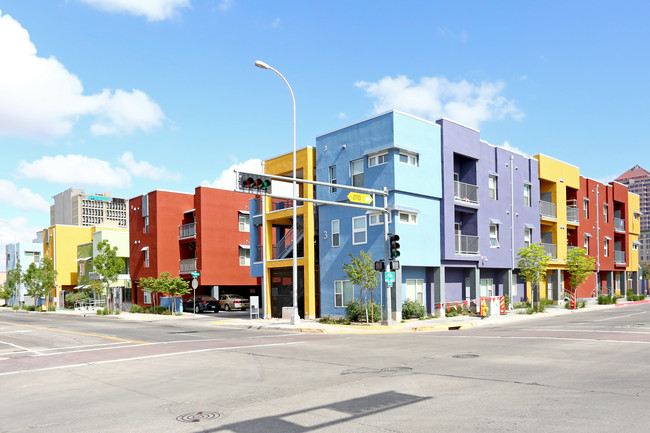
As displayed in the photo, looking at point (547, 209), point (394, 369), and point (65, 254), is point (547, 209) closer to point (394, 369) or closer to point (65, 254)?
point (394, 369)

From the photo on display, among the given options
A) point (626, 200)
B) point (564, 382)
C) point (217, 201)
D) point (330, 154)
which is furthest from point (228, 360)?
point (626, 200)

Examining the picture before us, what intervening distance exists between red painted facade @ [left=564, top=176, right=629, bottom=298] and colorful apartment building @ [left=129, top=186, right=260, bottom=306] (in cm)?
2991

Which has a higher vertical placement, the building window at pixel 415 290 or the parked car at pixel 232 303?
the building window at pixel 415 290

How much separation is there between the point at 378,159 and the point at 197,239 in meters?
24.4

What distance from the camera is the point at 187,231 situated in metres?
53.3

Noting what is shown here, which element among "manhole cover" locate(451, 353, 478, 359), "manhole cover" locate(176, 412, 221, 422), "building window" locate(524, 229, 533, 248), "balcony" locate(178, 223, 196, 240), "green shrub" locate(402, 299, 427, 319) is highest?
"balcony" locate(178, 223, 196, 240)

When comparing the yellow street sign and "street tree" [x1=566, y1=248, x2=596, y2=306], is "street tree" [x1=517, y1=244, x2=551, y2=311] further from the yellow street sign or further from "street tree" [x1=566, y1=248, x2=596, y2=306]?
the yellow street sign

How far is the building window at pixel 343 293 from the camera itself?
3256cm

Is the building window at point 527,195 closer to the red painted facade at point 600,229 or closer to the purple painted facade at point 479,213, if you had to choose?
the purple painted facade at point 479,213

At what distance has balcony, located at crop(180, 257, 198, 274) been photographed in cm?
5172

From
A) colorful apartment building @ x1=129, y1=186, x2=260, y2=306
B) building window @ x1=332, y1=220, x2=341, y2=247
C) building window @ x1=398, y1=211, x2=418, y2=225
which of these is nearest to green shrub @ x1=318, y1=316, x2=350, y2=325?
building window @ x1=332, y1=220, x2=341, y2=247

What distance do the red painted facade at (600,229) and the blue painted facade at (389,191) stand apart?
22569mm

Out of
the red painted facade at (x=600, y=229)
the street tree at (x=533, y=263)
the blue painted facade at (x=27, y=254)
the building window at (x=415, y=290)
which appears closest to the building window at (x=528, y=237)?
the street tree at (x=533, y=263)

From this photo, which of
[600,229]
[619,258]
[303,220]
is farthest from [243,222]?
[619,258]
